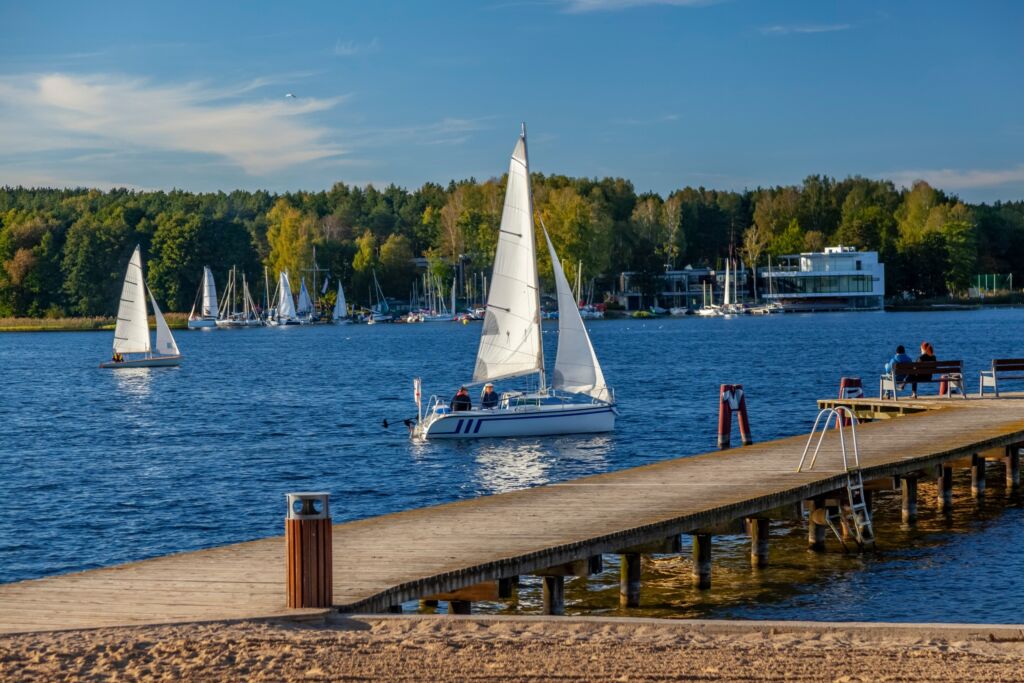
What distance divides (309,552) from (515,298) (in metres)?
26.6

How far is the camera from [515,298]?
38.5 metres

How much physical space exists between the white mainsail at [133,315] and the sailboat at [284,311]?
103240 millimetres

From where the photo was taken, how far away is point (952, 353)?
87.2 meters

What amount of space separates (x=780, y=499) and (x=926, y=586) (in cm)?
245

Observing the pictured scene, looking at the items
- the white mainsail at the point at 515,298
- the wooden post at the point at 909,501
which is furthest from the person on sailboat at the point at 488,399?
the wooden post at the point at 909,501

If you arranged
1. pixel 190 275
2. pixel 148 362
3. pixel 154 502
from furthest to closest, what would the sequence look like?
1. pixel 190 275
2. pixel 148 362
3. pixel 154 502

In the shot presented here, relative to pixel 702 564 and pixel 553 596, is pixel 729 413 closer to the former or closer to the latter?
pixel 702 564

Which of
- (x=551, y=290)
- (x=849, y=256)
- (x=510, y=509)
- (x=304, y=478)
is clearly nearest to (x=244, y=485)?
(x=304, y=478)

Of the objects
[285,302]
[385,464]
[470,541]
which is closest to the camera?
[470,541]

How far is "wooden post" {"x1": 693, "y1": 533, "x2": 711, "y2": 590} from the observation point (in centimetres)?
1838

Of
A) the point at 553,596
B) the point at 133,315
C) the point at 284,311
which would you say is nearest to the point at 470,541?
the point at 553,596

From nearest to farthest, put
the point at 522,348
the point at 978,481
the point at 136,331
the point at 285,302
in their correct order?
1. the point at 978,481
2. the point at 522,348
3. the point at 136,331
4. the point at 285,302

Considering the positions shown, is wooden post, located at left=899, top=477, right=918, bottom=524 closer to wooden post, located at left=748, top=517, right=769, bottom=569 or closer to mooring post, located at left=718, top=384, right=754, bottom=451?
wooden post, located at left=748, top=517, right=769, bottom=569

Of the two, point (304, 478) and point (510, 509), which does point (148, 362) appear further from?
point (510, 509)
